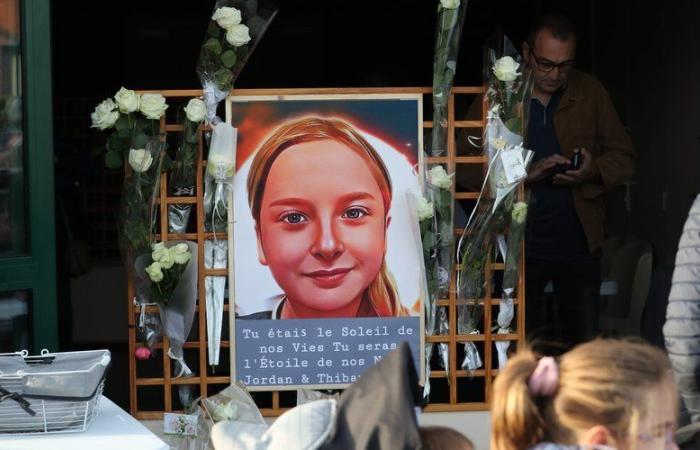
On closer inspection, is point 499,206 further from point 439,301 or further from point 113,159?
point 113,159

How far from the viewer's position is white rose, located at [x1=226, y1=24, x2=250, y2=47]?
3.72 m

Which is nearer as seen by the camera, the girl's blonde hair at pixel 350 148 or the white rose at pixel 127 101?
the white rose at pixel 127 101

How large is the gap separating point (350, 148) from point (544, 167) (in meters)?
0.84

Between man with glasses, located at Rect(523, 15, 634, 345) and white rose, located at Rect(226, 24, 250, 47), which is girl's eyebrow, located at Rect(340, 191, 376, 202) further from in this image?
man with glasses, located at Rect(523, 15, 634, 345)

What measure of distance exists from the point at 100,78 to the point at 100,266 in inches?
55.3

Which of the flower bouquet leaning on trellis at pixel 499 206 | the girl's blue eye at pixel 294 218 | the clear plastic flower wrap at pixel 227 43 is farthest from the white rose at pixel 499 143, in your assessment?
the clear plastic flower wrap at pixel 227 43

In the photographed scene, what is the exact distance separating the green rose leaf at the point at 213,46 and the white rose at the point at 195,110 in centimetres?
17

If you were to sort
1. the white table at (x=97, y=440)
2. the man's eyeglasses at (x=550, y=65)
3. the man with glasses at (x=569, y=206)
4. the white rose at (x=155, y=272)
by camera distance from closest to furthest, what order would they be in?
the white table at (x=97, y=440) → the white rose at (x=155, y=272) → the man's eyeglasses at (x=550, y=65) → the man with glasses at (x=569, y=206)

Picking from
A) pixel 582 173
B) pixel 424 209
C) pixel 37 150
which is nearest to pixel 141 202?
pixel 37 150

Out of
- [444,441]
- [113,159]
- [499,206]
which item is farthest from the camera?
[499,206]

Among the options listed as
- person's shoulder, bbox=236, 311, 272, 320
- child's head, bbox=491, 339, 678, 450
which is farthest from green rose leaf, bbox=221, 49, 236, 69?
child's head, bbox=491, 339, 678, 450

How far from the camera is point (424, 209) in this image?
12.5 ft

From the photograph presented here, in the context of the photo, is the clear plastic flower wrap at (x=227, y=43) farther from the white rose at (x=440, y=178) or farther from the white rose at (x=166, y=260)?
the white rose at (x=440, y=178)

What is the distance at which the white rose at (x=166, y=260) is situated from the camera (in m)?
3.66
